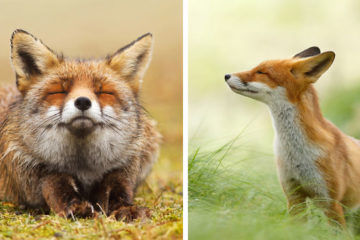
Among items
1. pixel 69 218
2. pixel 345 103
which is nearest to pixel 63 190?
pixel 69 218

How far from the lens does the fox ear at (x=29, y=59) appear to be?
273cm

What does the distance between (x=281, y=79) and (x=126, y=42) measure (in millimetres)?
1233

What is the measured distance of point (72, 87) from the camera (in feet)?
8.79

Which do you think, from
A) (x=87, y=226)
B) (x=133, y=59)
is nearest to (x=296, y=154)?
(x=133, y=59)

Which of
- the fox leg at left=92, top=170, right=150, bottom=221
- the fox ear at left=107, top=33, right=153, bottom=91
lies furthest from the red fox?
the fox leg at left=92, top=170, right=150, bottom=221

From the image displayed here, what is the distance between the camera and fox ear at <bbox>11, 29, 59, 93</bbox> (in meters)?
2.73

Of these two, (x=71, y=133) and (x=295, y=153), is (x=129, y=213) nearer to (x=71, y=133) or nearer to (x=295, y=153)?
(x=71, y=133)

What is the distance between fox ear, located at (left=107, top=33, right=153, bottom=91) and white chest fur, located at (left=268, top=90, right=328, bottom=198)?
0.83m

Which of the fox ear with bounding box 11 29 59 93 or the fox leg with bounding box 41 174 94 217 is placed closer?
the fox leg with bounding box 41 174 94 217

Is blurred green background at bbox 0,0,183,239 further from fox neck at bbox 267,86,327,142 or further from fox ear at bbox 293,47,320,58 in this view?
fox ear at bbox 293,47,320,58

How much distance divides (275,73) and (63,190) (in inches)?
55.7

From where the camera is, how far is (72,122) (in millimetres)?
2566

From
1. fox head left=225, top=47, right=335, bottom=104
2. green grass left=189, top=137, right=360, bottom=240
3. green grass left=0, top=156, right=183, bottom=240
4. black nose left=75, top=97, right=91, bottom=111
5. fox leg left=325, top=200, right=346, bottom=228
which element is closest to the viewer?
green grass left=0, top=156, right=183, bottom=240

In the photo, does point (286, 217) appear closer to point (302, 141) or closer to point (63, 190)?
point (302, 141)
